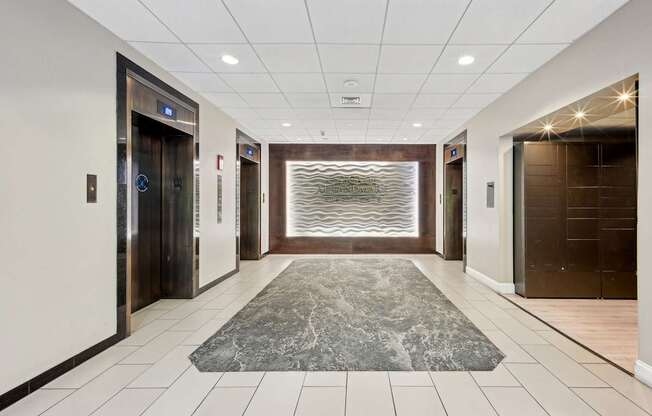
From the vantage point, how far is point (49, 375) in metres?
2.56

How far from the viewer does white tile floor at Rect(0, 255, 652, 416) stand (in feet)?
7.32

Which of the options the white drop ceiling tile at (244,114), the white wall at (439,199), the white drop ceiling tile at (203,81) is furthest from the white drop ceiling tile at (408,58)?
the white wall at (439,199)

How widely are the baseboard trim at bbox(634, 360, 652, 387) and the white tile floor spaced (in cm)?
7

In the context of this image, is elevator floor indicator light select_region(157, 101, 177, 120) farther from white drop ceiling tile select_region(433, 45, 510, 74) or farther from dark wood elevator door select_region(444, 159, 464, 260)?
dark wood elevator door select_region(444, 159, 464, 260)

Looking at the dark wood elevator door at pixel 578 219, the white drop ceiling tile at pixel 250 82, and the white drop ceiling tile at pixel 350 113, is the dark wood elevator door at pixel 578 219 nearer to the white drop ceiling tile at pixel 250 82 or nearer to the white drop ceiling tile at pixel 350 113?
the white drop ceiling tile at pixel 350 113

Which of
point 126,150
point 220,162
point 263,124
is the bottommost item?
point 126,150

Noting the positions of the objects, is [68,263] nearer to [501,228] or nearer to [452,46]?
[452,46]

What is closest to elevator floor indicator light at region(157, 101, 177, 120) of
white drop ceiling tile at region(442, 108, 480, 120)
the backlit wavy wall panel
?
white drop ceiling tile at region(442, 108, 480, 120)

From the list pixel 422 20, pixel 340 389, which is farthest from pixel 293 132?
pixel 340 389

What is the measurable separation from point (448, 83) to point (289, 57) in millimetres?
2315

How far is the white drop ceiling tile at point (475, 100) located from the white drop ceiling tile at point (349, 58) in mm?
1948

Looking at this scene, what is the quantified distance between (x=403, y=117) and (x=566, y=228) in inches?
133

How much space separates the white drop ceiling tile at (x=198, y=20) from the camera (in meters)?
2.79

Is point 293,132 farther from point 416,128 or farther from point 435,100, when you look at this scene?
point 435,100
